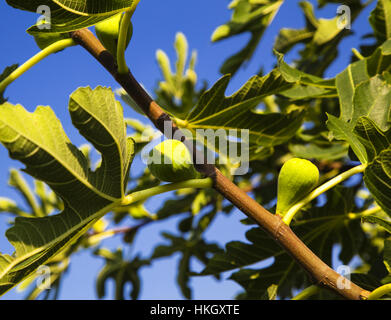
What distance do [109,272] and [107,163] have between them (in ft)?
6.57

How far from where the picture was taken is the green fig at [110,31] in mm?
1144

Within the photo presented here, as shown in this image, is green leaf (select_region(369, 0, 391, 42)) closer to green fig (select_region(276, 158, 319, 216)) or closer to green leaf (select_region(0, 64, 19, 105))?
green fig (select_region(276, 158, 319, 216))

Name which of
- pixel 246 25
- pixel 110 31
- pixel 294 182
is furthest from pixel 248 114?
pixel 246 25

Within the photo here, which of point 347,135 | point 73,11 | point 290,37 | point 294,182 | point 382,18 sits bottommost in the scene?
point 294,182

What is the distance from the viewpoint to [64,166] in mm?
1005

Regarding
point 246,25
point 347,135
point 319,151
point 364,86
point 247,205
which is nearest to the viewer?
point 247,205

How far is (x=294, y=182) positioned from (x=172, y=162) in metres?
0.31

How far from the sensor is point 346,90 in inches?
58.9

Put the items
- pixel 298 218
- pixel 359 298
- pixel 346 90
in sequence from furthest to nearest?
pixel 298 218, pixel 346 90, pixel 359 298

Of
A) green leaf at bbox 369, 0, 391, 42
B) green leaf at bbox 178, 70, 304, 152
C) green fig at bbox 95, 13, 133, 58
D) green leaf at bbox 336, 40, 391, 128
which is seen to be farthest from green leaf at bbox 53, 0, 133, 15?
green leaf at bbox 369, 0, 391, 42

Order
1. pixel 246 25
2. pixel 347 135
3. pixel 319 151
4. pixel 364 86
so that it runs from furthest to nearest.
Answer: pixel 246 25
pixel 319 151
pixel 364 86
pixel 347 135

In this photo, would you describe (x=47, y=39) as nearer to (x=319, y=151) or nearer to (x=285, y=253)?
(x=285, y=253)
